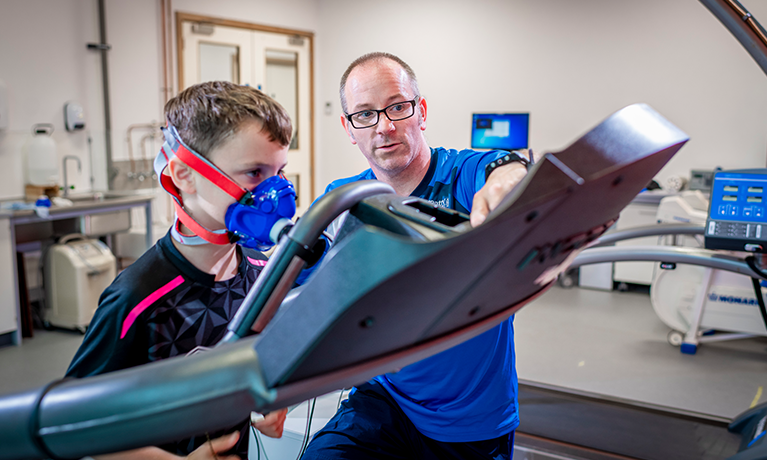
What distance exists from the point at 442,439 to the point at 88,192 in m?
4.84

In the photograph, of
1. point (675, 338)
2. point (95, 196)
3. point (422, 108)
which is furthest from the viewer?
point (95, 196)

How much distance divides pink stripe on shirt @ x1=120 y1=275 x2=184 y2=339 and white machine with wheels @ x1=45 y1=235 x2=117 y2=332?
3.54 metres

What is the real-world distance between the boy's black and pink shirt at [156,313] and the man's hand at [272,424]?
0.20 meters

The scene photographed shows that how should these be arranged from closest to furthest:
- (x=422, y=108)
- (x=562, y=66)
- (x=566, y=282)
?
1. (x=422, y=108)
2. (x=566, y=282)
3. (x=562, y=66)

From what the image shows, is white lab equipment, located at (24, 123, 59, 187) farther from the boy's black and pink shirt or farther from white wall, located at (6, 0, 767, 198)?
the boy's black and pink shirt

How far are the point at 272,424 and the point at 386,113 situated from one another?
948 mm

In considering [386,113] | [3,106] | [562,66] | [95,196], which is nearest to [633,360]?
[386,113]

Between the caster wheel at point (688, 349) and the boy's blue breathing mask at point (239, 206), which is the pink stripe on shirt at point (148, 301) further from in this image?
the caster wheel at point (688, 349)

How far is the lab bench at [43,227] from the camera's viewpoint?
3.89m

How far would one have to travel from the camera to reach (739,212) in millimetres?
2461

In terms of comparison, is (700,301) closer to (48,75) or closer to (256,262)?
(256,262)

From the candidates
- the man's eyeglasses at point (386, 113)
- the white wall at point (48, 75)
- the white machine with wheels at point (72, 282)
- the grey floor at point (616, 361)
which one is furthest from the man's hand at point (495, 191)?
the white wall at point (48, 75)

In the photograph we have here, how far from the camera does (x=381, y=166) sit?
5.35 ft

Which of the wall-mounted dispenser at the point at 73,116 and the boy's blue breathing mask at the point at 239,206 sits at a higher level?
the wall-mounted dispenser at the point at 73,116
